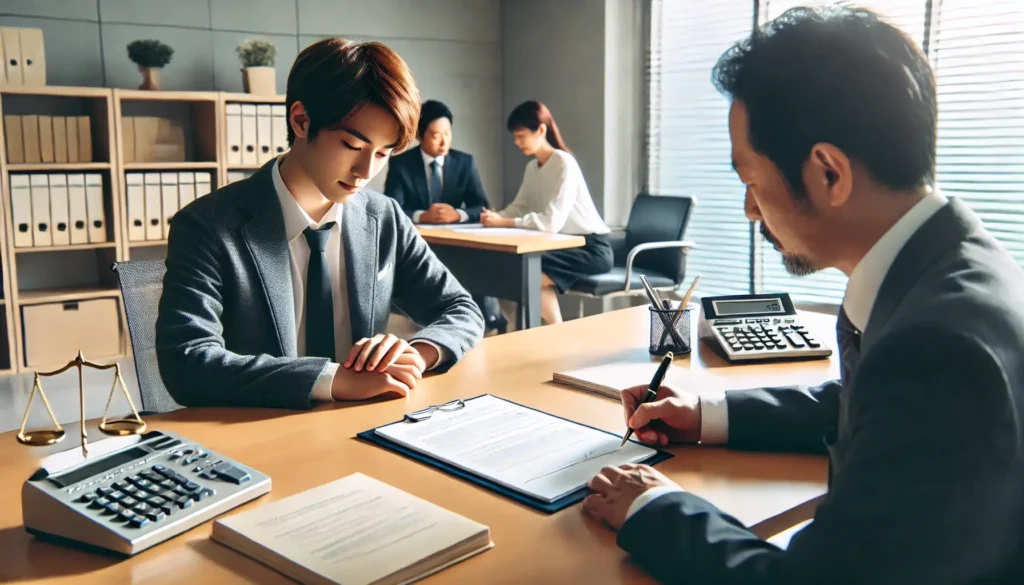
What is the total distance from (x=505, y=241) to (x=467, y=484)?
2.80 meters

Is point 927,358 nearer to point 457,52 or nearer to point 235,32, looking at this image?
point 235,32

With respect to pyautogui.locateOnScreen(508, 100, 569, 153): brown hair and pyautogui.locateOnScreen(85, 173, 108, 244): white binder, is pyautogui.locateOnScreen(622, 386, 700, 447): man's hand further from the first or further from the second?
pyautogui.locateOnScreen(85, 173, 108, 244): white binder

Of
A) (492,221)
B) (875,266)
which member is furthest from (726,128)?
(875,266)

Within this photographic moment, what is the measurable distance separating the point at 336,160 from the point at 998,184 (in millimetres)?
3547

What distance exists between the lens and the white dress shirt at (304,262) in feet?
5.95

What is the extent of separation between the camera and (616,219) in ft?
18.8

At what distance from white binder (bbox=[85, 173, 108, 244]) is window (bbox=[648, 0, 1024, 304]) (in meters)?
3.25

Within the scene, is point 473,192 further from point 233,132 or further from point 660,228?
point 233,132

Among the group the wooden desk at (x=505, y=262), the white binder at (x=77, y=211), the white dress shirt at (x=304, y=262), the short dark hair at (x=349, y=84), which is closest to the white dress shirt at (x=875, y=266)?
the white dress shirt at (x=304, y=262)

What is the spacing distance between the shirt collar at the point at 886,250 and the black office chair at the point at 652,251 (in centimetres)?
341

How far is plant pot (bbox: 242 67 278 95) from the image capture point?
16.3 feet

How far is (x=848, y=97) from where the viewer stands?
3.00 feet

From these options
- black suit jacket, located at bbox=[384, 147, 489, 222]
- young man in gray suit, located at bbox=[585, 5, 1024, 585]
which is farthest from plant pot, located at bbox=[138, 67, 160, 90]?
young man in gray suit, located at bbox=[585, 5, 1024, 585]

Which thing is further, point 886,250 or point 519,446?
point 519,446
